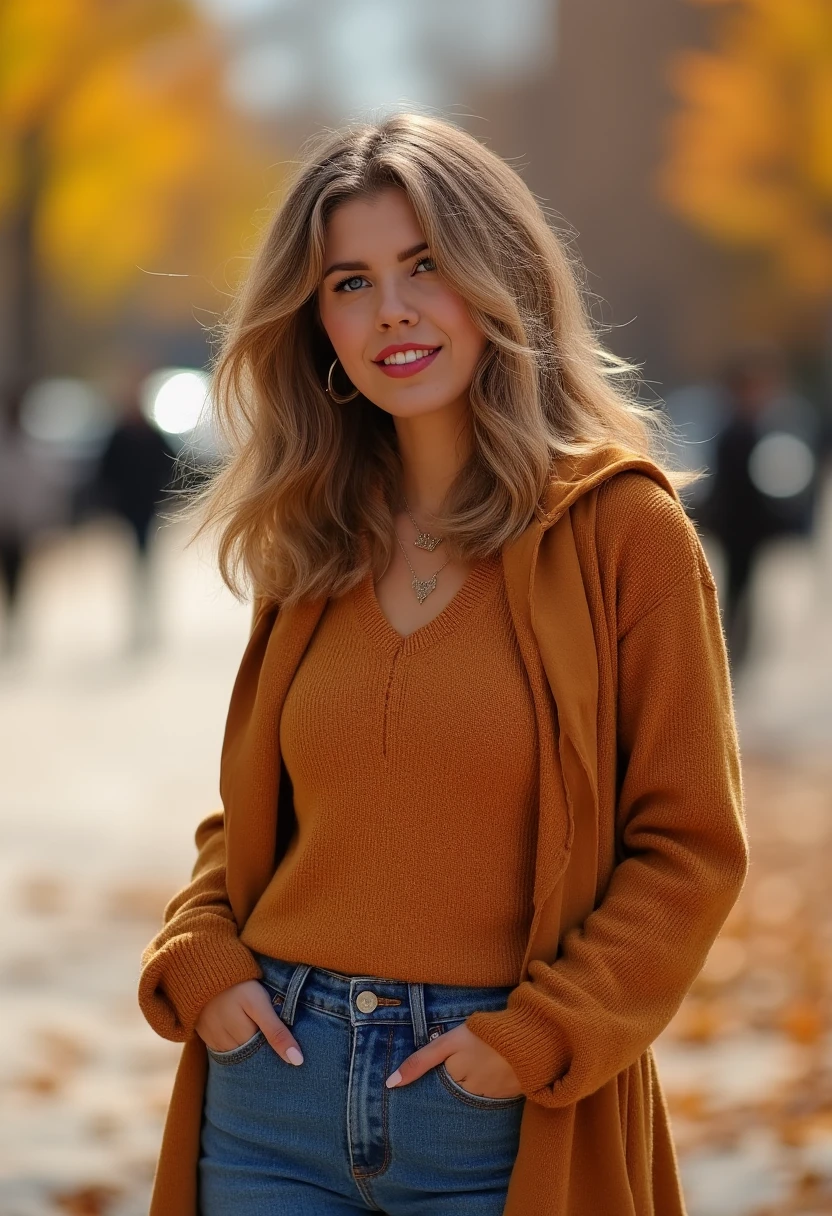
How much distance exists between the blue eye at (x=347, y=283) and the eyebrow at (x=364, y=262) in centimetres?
2

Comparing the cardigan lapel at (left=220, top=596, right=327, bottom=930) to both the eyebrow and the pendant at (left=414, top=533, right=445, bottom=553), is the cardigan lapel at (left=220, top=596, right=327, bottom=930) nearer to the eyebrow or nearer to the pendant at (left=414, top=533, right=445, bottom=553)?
the pendant at (left=414, top=533, right=445, bottom=553)

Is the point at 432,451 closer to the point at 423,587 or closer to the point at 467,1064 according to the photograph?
the point at 423,587

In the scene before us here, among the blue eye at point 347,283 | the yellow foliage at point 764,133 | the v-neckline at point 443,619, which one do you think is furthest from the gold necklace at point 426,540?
the yellow foliage at point 764,133

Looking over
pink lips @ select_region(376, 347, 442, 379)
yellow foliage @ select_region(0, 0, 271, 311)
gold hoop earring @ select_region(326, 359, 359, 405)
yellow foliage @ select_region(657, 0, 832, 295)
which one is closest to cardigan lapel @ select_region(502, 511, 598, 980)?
pink lips @ select_region(376, 347, 442, 379)

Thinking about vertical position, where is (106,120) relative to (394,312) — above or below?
above

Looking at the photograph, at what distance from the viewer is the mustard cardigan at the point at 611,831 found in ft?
7.50

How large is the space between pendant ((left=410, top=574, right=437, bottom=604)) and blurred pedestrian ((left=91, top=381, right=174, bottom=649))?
10402mm

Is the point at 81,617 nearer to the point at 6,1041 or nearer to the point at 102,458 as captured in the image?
the point at 102,458

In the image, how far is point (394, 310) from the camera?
2.54 m

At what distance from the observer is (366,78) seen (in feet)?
127

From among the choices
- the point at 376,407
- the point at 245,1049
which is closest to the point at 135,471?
the point at 376,407

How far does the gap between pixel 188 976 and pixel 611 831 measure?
27.4 inches

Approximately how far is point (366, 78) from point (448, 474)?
38122mm

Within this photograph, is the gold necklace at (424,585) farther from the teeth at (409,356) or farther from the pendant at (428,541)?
the teeth at (409,356)
